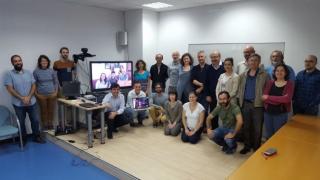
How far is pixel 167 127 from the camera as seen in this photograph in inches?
186

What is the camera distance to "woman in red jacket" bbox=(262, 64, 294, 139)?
3.26 metres

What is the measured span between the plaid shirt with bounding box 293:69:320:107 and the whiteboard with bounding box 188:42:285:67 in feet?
3.32

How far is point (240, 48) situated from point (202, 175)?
2784 millimetres

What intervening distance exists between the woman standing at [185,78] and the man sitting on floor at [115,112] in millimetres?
1087

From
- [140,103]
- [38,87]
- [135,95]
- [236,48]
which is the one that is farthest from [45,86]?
[236,48]

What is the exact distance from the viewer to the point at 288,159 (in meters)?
2.18

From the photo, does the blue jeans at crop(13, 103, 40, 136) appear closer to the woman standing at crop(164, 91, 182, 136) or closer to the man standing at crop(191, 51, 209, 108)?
the woman standing at crop(164, 91, 182, 136)

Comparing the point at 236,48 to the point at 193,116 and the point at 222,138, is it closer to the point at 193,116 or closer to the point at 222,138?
the point at 193,116

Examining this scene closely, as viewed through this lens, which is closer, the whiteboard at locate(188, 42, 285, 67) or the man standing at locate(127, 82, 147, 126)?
the whiteboard at locate(188, 42, 285, 67)

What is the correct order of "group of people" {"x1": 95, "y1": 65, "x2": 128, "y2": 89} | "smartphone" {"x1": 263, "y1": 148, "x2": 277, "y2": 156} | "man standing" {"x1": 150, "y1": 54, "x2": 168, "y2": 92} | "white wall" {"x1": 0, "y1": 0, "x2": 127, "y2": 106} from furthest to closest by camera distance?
"man standing" {"x1": 150, "y1": 54, "x2": 168, "y2": 92} → "group of people" {"x1": 95, "y1": 65, "x2": 128, "y2": 89} → "white wall" {"x1": 0, "y1": 0, "x2": 127, "y2": 106} → "smartphone" {"x1": 263, "y1": 148, "x2": 277, "y2": 156}

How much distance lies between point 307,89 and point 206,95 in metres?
1.63

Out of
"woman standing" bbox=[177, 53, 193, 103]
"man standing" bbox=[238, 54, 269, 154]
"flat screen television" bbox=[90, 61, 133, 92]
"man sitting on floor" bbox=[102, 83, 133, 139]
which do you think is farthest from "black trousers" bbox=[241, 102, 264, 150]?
"flat screen television" bbox=[90, 61, 133, 92]

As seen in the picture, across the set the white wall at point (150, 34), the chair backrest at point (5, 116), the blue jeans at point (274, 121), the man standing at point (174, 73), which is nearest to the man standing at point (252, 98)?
the blue jeans at point (274, 121)

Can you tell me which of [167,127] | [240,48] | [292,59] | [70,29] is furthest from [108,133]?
[292,59]
